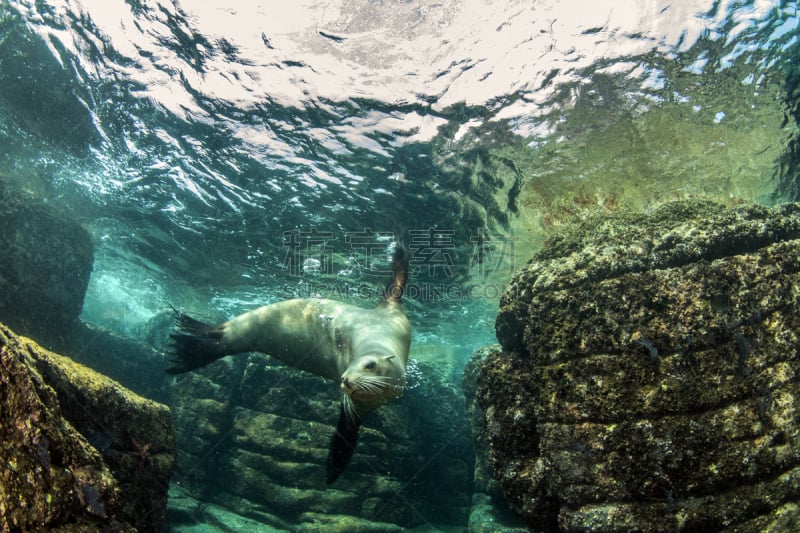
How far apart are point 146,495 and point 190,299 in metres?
22.7

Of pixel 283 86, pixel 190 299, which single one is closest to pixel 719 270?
pixel 283 86

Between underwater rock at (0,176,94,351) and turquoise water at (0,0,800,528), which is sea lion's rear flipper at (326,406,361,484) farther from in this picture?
underwater rock at (0,176,94,351)

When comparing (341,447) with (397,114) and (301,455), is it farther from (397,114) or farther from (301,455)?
(397,114)

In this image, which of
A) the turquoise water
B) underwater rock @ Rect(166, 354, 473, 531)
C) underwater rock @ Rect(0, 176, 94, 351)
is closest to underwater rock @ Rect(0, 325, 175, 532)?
underwater rock @ Rect(166, 354, 473, 531)

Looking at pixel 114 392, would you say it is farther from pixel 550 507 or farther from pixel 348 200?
pixel 348 200

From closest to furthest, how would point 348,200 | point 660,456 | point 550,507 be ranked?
1. point 660,456
2. point 550,507
3. point 348,200

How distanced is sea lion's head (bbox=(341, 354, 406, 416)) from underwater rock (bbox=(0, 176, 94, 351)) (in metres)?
11.4

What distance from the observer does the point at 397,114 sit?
816 centimetres

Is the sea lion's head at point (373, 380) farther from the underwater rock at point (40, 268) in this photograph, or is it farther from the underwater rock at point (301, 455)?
the underwater rock at point (40, 268)

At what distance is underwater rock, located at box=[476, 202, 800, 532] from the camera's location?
376 centimetres

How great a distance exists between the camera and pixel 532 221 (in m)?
11.2

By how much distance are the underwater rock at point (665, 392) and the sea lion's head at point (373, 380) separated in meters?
1.69

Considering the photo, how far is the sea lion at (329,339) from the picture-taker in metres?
4.95

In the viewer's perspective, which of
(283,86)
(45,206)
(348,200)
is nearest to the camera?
(283,86)
